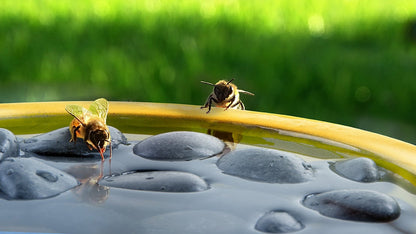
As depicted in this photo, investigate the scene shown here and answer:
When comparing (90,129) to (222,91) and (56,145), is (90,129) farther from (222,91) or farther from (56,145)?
(222,91)

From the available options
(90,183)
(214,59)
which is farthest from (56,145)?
(214,59)

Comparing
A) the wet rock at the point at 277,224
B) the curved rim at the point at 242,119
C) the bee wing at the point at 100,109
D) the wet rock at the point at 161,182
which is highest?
the bee wing at the point at 100,109

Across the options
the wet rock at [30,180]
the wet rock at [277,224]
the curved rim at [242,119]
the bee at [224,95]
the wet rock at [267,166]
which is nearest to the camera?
the wet rock at [277,224]

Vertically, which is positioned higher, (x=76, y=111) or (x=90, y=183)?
(x=76, y=111)

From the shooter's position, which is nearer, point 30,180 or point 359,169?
point 30,180

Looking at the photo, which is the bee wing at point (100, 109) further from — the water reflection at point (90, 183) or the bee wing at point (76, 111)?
the water reflection at point (90, 183)

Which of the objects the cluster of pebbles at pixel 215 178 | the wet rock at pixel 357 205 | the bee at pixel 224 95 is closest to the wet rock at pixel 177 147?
the cluster of pebbles at pixel 215 178

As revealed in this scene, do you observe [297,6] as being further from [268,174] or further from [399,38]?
[268,174]
